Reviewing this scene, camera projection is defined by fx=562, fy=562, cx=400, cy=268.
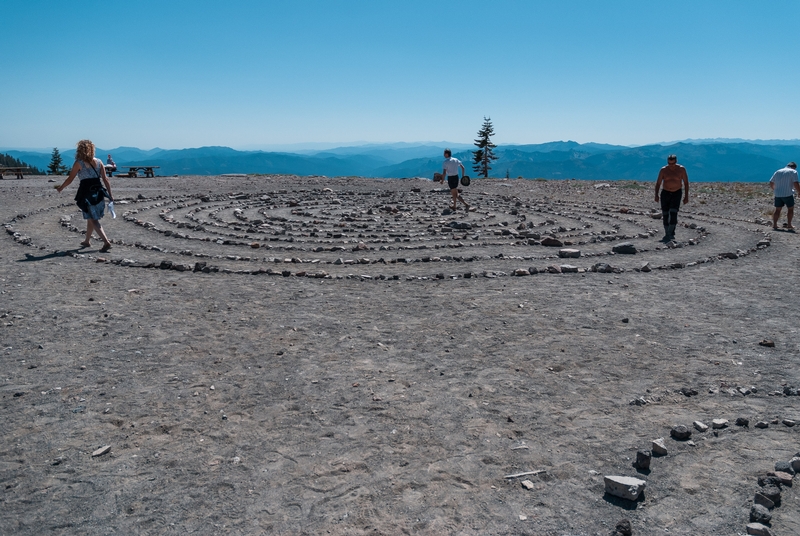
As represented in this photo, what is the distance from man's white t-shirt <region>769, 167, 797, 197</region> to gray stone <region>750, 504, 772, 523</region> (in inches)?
674

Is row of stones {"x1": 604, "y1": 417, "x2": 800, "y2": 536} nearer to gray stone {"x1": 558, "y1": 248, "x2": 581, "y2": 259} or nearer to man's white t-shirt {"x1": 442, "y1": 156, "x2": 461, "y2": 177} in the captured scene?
gray stone {"x1": 558, "y1": 248, "x2": 581, "y2": 259}

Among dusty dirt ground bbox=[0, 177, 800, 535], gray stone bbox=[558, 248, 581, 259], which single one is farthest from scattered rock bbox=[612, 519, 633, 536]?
gray stone bbox=[558, 248, 581, 259]

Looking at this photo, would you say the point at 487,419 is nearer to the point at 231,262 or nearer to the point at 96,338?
the point at 96,338

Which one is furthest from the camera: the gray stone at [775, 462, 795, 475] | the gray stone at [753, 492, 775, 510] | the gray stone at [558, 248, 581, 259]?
the gray stone at [558, 248, 581, 259]

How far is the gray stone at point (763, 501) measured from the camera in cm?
435

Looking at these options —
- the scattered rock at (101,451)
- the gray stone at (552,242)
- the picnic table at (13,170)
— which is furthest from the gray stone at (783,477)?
the picnic table at (13,170)

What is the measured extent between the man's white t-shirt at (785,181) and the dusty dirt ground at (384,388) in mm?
5508

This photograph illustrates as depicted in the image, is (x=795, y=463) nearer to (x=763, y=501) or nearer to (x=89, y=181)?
(x=763, y=501)

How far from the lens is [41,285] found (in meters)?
10.5

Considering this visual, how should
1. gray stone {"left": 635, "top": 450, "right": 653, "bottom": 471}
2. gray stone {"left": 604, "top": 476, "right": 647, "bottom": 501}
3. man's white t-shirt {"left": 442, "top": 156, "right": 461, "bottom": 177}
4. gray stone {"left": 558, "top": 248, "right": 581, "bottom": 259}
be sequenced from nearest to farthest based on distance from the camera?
gray stone {"left": 604, "top": 476, "right": 647, "bottom": 501}, gray stone {"left": 635, "top": 450, "right": 653, "bottom": 471}, gray stone {"left": 558, "top": 248, "right": 581, "bottom": 259}, man's white t-shirt {"left": 442, "top": 156, "right": 461, "bottom": 177}

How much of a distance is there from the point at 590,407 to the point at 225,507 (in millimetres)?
3863

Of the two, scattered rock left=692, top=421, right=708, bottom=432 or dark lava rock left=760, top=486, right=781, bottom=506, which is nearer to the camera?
dark lava rock left=760, top=486, right=781, bottom=506

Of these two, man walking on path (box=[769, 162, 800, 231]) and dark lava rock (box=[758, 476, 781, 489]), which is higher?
man walking on path (box=[769, 162, 800, 231])

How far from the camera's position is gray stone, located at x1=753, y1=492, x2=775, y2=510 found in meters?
4.35
